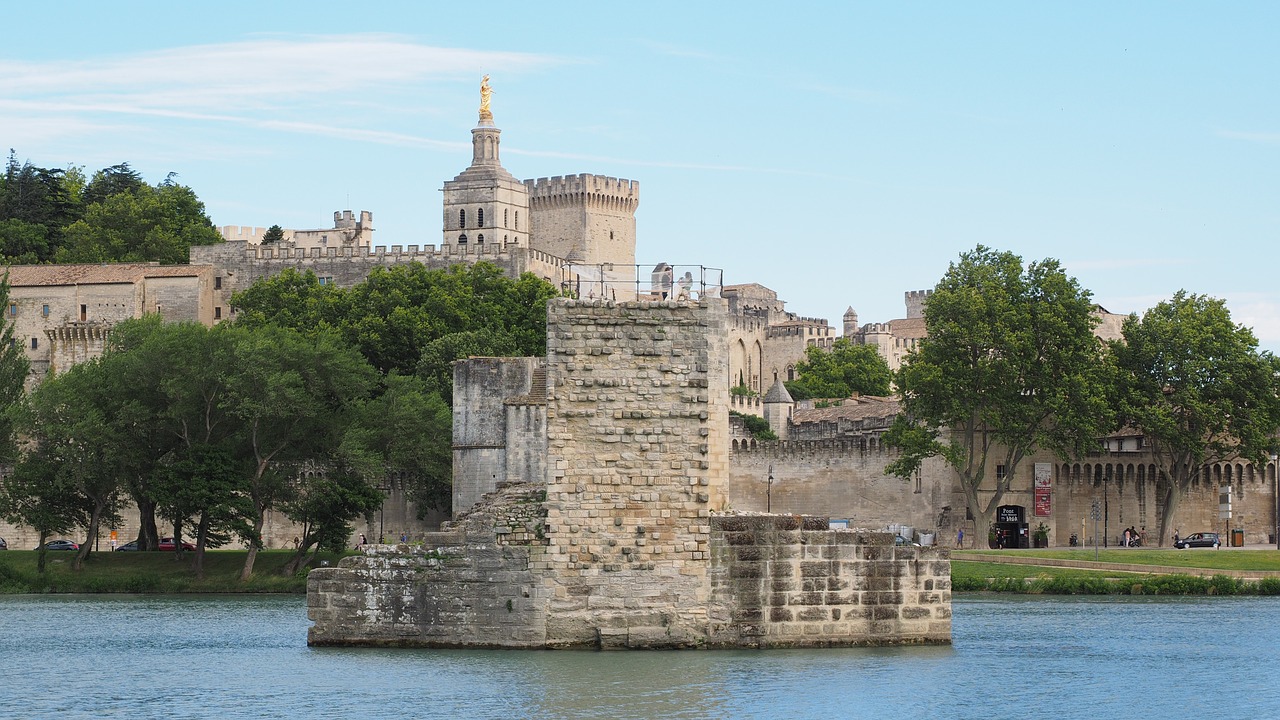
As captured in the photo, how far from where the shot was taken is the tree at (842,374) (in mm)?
132625

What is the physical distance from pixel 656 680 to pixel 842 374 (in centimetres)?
10491

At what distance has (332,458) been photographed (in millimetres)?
65750

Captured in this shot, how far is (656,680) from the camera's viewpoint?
3030 centimetres

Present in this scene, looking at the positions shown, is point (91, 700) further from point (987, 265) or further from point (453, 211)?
point (453, 211)

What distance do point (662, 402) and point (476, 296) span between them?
6290cm

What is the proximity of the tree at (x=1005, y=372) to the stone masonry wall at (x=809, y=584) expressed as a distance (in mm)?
45449

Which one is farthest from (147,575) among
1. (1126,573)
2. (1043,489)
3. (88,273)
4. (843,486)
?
(88,273)

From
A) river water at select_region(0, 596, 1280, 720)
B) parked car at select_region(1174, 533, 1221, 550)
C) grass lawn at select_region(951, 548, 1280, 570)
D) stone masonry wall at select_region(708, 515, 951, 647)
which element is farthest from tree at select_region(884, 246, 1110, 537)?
stone masonry wall at select_region(708, 515, 951, 647)

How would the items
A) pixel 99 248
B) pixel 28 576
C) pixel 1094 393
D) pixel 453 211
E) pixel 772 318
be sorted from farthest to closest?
pixel 772 318, pixel 453 211, pixel 99 248, pixel 1094 393, pixel 28 576

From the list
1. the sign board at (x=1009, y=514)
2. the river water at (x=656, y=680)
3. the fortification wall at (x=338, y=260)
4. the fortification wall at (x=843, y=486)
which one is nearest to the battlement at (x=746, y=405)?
the fortification wall at (x=338, y=260)

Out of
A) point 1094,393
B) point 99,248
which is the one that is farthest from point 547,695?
point 99,248

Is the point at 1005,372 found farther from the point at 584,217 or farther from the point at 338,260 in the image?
the point at 584,217

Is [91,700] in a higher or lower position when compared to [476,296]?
lower

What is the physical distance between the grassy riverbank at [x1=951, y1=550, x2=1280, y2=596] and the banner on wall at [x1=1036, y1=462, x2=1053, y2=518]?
48.6 ft
